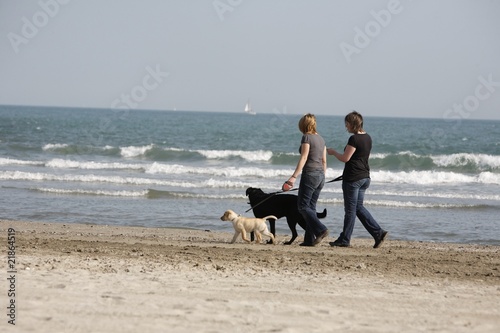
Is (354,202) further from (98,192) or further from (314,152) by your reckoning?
(98,192)

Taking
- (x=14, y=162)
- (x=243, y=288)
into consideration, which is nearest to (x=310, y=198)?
(x=243, y=288)

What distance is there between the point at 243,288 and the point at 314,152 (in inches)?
106

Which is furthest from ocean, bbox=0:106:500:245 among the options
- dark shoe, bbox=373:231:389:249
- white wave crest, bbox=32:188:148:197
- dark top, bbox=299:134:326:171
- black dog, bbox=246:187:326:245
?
dark top, bbox=299:134:326:171

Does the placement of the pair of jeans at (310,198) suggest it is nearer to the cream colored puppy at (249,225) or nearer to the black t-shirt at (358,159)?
the black t-shirt at (358,159)

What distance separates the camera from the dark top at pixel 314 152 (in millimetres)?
8070

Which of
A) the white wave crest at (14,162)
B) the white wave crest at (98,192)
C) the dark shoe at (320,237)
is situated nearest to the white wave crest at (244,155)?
the white wave crest at (14,162)

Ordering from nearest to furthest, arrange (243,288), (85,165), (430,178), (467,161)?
(243,288) < (430,178) < (85,165) < (467,161)

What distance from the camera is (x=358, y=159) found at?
321 inches

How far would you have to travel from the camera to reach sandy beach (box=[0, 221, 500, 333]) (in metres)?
4.76

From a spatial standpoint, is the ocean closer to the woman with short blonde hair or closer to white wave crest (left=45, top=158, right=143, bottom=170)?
white wave crest (left=45, top=158, right=143, bottom=170)

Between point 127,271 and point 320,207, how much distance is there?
7831 millimetres

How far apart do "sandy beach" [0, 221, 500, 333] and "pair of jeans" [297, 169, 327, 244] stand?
285 millimetres

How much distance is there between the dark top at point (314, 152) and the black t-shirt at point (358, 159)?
32 centimetres

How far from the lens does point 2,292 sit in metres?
5.39
